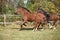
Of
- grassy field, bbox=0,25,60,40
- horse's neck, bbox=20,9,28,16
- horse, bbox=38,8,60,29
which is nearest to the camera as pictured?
grassy field, bbox=0,25,60,40

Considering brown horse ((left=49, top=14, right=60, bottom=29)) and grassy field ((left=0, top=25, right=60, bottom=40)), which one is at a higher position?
brown horse ((left=49, top=14, right=60, bottom=29))

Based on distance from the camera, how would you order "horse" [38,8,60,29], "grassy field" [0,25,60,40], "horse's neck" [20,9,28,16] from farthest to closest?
"horse's neck" [20,9,28,16], "horse" [38,8,60,29], "grassy field" [0,25,60,40]

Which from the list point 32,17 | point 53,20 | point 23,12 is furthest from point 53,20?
point 23,12

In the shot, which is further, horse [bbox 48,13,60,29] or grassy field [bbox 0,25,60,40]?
horse [bbox 48,13,60,29]

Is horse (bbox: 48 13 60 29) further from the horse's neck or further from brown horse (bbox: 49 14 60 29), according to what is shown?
the horse's neck

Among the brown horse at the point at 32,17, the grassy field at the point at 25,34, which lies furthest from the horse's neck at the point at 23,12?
the grassy field at the point at 25,34

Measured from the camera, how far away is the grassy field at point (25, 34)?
2781 mm

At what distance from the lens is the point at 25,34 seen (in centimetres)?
291

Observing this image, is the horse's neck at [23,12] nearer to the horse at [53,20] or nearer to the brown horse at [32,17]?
the brown horse at [32,17]

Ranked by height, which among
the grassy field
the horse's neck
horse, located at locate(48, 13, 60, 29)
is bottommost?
the grassy field

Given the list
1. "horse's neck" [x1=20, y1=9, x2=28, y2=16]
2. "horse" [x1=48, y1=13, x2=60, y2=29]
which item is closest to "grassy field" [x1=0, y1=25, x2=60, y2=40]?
"horse" [x1=48, y1=13, x2=60, y2=29]

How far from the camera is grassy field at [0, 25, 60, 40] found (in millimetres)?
2781

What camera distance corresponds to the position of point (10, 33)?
291cm

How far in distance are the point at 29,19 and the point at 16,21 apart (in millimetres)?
354
